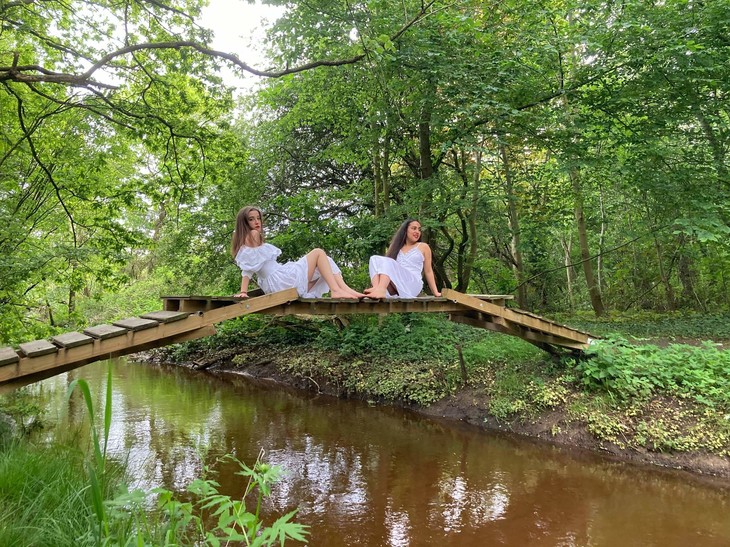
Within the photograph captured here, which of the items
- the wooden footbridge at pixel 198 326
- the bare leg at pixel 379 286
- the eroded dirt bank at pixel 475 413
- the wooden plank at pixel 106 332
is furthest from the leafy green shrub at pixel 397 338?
the wooden plank at pixel 106 332

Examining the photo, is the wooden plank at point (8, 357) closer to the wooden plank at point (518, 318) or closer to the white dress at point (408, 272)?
the white dress at point (408, 272)

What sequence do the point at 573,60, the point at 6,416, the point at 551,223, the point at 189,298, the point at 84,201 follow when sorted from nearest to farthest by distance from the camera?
1. the point at 189,298
2. the point at 6,416
3. the point at 84,201
4. the point at 573,60
5. the point at 551,223

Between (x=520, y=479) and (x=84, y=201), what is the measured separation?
24.7 feet

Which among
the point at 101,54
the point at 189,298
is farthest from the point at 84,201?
the point at 189,298

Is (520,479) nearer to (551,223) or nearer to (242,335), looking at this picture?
(551,223)

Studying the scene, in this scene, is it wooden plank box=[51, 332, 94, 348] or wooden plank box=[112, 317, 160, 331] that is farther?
wooden plank box=[112, 317, 160, 331]

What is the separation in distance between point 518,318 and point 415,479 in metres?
2.49

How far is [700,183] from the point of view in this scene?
7.48 meters

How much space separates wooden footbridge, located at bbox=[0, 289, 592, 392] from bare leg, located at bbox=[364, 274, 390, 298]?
14 centimetres

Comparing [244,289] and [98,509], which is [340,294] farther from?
[98,509]

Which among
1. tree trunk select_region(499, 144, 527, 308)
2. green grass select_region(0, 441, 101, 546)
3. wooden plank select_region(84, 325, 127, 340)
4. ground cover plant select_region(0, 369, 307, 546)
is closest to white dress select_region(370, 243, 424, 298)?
wooden plank select_region(84, 325, 127, 340)

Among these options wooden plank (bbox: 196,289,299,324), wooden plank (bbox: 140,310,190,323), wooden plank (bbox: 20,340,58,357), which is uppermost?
wooden plank (bbox: 196,289,299,324)

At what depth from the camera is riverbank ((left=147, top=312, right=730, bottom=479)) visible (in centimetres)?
552

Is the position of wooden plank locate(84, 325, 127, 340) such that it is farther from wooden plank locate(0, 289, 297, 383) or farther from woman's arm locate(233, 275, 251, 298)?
woman's arm locate(233, 275, 251, 298)
